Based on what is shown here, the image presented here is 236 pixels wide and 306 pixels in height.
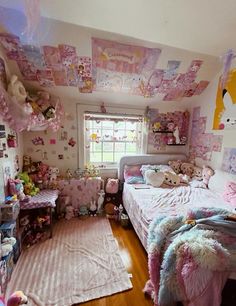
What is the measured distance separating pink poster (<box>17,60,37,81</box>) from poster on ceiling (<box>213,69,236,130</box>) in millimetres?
2543

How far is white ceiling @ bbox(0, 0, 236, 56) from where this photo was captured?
4.16 ft

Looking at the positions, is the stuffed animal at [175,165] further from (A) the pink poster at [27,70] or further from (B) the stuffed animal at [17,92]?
(A) the pink poster at [27,70]

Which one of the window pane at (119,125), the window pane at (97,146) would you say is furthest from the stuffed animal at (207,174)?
the window pane at (97,146)

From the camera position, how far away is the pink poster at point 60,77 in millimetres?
2044

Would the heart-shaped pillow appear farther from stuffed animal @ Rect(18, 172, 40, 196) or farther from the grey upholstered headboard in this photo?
stuffed animal @ Rect(18, 172, 40, 196)

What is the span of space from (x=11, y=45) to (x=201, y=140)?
9.53ft

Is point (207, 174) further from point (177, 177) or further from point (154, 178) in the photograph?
point (154, 178)

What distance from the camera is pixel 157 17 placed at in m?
1.40

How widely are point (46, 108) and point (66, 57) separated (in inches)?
28.2

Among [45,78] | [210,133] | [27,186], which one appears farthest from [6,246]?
[210,133]

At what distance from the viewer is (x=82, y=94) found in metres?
2.53

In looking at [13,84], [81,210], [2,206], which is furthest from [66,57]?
[81,210]

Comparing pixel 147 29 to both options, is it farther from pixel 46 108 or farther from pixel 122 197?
pixel 122 197

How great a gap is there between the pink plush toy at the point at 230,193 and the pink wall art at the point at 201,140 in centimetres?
63
